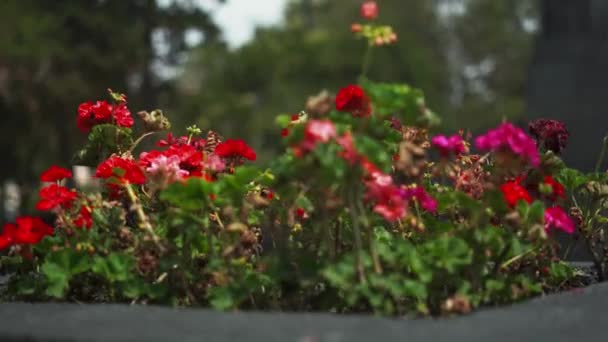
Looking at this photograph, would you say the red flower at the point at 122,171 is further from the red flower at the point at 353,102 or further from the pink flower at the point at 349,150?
the pink flower at the point at 349,150

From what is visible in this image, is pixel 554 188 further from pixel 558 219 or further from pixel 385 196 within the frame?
pixel 385 196

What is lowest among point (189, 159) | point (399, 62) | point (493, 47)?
point (189, 159)

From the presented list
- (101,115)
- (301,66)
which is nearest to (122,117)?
(101,115)

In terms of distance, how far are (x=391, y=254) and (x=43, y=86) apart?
14.6m

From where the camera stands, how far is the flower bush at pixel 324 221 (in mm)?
3053

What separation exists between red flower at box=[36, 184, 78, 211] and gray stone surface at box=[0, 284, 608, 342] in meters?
0.81

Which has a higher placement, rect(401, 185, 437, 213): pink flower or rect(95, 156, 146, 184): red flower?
rect(95, 156, 146, 184): red flower

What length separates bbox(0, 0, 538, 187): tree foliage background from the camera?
Result: 1588cm

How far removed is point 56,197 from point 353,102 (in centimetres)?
134

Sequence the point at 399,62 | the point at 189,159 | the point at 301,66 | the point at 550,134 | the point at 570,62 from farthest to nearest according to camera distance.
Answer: the point at 301,66, the point at 399,62, the point at 570,62, the point at 550,134, the point at 189,159

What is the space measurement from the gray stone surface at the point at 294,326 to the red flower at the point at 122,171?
86cm

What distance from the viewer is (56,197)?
374 centimetres

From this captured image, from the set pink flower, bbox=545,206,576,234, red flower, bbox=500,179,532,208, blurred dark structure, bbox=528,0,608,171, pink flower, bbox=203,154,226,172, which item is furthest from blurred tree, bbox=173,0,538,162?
red flower, bbox=500,179,532,208

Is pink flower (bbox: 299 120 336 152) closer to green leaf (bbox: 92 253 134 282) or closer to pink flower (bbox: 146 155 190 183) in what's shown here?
pink flower (bbox: 146 155 190 183)
